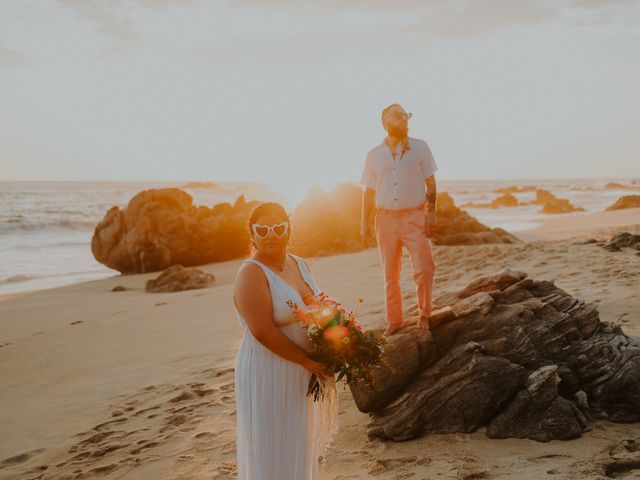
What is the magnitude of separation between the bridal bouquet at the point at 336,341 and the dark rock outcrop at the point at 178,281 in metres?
12.7

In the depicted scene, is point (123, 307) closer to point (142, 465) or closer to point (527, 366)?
point (142, 465)

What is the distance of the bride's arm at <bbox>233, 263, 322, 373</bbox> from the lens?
10.3 ft

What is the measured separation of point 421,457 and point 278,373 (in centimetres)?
207

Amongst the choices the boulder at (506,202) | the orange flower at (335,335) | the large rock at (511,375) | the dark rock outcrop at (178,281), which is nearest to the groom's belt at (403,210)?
the large rock at (511,375)

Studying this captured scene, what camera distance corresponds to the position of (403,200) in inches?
243

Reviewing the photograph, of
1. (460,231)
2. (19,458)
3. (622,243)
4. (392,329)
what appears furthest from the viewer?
(460,231)

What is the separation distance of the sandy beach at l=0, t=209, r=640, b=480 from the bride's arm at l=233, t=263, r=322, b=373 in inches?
79.1

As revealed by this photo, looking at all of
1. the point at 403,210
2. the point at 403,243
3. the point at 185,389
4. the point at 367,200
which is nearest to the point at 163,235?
the point at 185,389

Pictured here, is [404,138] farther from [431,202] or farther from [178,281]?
[178,281]

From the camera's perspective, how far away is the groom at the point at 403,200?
20.2ft

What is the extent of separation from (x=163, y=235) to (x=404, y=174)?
1583cm

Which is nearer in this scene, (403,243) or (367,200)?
(403,243)

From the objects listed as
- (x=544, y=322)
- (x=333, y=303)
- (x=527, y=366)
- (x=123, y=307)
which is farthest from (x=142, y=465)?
(x=123, y=307)

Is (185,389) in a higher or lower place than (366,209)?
lower
